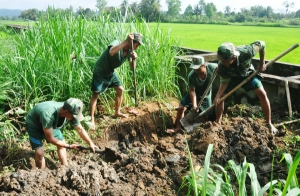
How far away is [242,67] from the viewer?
4.15m

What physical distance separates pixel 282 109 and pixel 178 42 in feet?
6.66

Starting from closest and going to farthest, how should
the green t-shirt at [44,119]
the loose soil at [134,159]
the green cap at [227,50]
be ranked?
the loose soil at [134,159], the green t-shirt at [44,119], the green cap at [227,50]

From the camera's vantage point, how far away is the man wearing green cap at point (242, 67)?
388 cm

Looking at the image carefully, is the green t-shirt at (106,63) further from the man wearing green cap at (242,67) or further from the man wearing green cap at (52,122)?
the man wearing green cap at (242,67)

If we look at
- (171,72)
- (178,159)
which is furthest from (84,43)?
(178,159)

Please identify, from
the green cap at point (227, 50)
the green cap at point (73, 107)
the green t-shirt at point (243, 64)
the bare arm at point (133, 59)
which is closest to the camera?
the green cap at point (73, 107)

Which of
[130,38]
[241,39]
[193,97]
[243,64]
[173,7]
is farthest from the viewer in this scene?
[173,7]

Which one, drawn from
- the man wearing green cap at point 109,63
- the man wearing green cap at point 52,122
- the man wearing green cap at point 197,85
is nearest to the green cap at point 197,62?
the man wearing green cap at point 197,85

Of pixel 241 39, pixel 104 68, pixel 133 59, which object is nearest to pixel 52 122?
pixel 104 68

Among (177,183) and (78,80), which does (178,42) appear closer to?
(78,80)

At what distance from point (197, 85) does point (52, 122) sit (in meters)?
2.12

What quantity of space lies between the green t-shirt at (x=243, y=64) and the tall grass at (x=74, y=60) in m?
1.23

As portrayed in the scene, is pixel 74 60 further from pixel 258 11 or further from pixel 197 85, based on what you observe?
pixel 258 11

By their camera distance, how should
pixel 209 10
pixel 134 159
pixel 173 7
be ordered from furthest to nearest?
pixel 209 10 < pixel 173 7 < pixel 134 159
